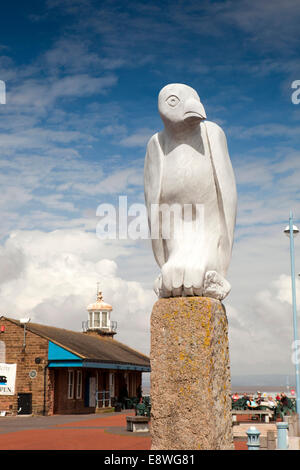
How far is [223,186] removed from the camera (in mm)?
6168

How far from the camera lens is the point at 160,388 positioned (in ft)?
18.7

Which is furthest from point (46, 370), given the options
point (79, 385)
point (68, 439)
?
point (68, 439)

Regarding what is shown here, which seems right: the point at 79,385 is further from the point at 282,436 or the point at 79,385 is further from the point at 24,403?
the point at 282,436

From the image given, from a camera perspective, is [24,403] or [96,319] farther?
[96,319]

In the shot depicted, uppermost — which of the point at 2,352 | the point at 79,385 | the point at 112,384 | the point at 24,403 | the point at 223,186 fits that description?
the point at 223,186

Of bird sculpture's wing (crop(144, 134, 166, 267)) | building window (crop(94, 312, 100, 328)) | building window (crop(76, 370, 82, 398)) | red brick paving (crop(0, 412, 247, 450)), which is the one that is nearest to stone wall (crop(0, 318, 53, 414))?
building window (crop(76, 370, 82, 398))

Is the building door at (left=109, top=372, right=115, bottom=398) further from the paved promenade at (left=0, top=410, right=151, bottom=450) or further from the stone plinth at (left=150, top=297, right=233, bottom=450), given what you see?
the stone plinth at (left=150, top=297, right=233, bottom=450)

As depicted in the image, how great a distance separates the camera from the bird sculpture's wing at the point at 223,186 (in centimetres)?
618

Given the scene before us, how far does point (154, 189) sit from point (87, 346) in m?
22.6

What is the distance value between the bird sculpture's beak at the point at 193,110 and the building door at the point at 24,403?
20368 millimetres

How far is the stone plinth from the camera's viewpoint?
5469 millimetres

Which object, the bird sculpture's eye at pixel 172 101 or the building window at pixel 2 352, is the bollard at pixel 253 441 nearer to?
the bird sculpture's eye at pixel 172 101

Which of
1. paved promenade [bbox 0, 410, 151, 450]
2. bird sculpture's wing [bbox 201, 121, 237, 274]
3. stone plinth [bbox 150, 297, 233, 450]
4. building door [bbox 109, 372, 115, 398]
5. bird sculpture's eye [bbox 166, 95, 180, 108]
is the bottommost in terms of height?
paved promenade [bbox 0, 410, 151, 450]

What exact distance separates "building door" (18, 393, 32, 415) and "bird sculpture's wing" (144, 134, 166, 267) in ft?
63.4
